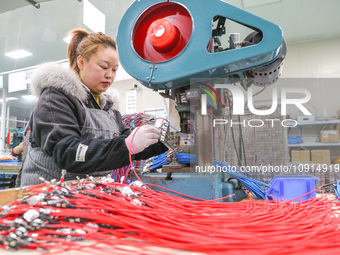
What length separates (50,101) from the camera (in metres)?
0.90

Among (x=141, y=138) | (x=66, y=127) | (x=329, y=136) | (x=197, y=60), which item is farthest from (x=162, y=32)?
(x=329, y=136)

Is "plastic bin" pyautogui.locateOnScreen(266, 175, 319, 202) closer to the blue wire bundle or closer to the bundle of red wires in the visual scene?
the blue wire bundle

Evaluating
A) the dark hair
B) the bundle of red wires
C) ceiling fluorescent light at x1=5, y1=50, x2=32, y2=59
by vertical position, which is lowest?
the bundle of red wires

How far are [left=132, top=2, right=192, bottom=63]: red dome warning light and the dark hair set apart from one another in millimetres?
407

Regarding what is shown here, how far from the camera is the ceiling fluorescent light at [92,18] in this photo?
2.41m

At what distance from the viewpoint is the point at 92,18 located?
2498mm

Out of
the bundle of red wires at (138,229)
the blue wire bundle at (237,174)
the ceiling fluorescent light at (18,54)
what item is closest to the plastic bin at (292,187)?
the blue wire bundle at (237,174)

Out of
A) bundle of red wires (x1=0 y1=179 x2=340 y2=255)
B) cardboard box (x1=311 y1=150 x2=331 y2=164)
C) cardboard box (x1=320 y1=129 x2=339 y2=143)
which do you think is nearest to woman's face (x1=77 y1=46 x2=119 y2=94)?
bundle of red wires (x1=0 y1=179 x2=340 y2=255)

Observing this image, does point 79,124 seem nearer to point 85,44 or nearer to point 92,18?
point 85,44

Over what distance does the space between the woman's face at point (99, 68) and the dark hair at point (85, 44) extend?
2 centimetres

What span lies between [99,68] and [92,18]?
5.63ft

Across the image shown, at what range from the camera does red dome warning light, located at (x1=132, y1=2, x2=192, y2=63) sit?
69 cm

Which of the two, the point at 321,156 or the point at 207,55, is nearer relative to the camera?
the point at 207,55

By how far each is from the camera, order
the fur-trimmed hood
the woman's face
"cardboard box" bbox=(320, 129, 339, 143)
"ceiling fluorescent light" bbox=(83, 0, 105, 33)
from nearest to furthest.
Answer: the fur-trimmed hood
the woman's face
"ceiling fluorescent light" bbox=(83, 0, 105, 33)
"cardboard box" bbox=(320, 129, 339, 143)
